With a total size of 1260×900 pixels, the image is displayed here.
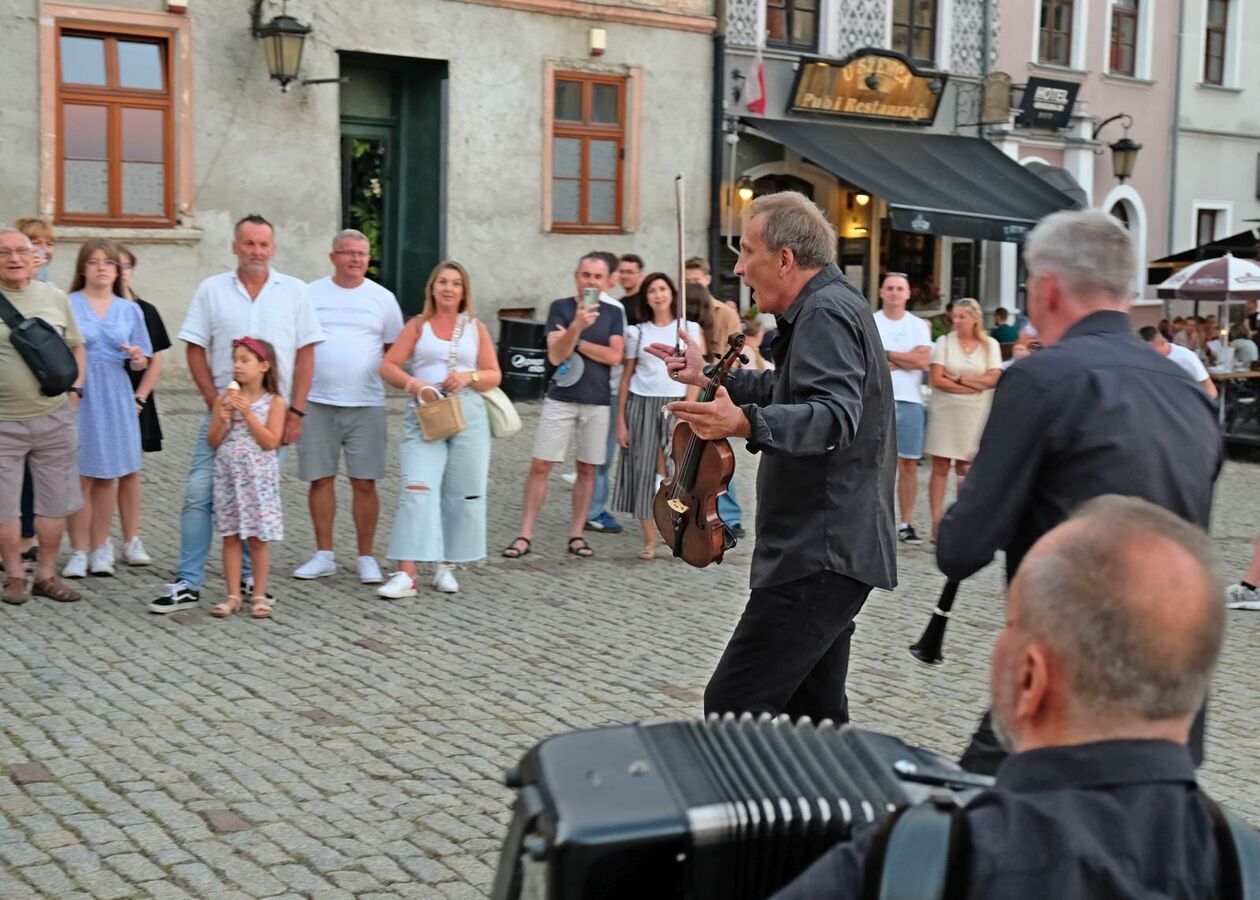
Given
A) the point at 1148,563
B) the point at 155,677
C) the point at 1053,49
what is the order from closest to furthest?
the point at 1148,563, the point at 155,677, the point at 1053,49

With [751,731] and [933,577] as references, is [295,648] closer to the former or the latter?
[933,577]

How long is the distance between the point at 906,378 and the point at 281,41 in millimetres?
8347

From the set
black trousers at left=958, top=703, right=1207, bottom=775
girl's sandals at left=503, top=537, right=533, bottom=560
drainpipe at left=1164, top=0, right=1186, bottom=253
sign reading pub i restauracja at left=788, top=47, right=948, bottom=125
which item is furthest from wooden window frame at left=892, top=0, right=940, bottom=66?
black trousers at left=958, top=703, right=1207, bottom=775

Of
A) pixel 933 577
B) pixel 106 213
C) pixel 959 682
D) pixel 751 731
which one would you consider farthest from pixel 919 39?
pixel 751 731

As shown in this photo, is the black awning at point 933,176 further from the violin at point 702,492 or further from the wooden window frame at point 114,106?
the violin at point 702,492

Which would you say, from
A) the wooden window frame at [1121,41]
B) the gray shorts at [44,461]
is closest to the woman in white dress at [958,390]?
the gray shorts at [44,461]

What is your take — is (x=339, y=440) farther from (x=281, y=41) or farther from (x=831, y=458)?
(x=281, y=41)

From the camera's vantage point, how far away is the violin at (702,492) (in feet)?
14.5

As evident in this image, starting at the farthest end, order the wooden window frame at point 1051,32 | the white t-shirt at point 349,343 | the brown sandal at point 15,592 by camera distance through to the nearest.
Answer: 1. the wooden window frame at point 1051,32
2. the white t-shirt at point 349,343
3. the brown sandal at point 15,592

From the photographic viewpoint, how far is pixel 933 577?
31.6 ft

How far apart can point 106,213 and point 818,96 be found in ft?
33.3

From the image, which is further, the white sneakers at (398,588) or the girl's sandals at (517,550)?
the girl's sandals at (517,550)

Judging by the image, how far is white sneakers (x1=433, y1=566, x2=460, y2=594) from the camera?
28.2 ft

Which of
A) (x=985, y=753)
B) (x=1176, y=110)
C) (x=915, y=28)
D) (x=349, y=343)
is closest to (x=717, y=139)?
(x=915, y=28)
